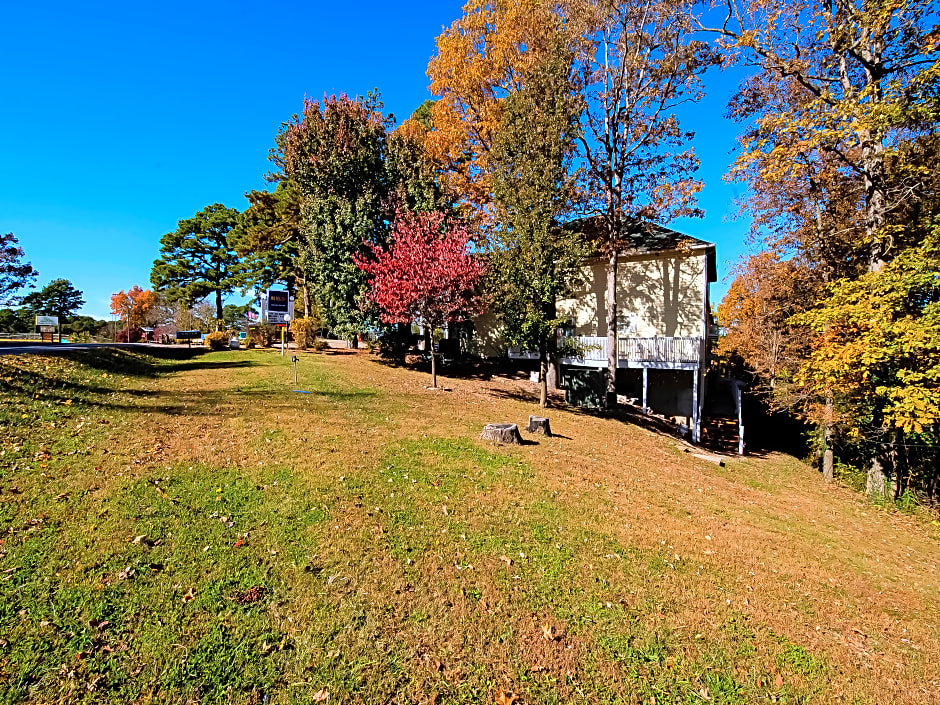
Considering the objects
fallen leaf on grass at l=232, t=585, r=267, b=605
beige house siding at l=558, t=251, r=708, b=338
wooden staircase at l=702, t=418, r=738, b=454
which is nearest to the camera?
fallen leaf on grass at l=232, t=585, r=267, b=605

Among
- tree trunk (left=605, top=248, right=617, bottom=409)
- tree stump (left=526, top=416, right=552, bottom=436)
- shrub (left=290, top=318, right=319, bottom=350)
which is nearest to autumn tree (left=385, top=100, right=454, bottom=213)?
tree trunk (left=605, top=248, right=617, bottom=409)

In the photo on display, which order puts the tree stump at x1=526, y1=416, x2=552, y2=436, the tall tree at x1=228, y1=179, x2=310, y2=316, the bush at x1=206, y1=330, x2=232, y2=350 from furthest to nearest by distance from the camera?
1. the tall tree at x1=228, y1=179, x2=310, y2=316
2. the bush at x1=206, y1=330, x2=232, y2=350
3. the tree stump at x1=526, y1=416, x2=552, y2=436

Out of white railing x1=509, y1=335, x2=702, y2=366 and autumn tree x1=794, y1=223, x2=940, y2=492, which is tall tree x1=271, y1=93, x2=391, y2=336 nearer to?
white railing x1=509, y1=335, x2=702, y2=366

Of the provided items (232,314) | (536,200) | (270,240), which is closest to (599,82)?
(536,200)

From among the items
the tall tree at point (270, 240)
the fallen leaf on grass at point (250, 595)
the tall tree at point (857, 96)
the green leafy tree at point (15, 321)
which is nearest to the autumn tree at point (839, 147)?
the tall tree at point (857, 96)

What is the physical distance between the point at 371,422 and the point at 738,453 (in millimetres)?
14335

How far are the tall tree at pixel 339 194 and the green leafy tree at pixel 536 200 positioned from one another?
6074 mm

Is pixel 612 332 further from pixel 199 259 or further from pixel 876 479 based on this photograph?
pixel 199 259

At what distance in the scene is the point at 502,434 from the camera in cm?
919

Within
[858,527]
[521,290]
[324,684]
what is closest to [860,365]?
[858,527]

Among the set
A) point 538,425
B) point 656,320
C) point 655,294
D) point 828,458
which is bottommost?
point 828,458

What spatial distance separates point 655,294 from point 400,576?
1797cm

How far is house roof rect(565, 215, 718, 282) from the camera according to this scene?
17.0 m

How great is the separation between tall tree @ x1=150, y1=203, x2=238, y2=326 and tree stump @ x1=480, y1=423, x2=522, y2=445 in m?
32.2
